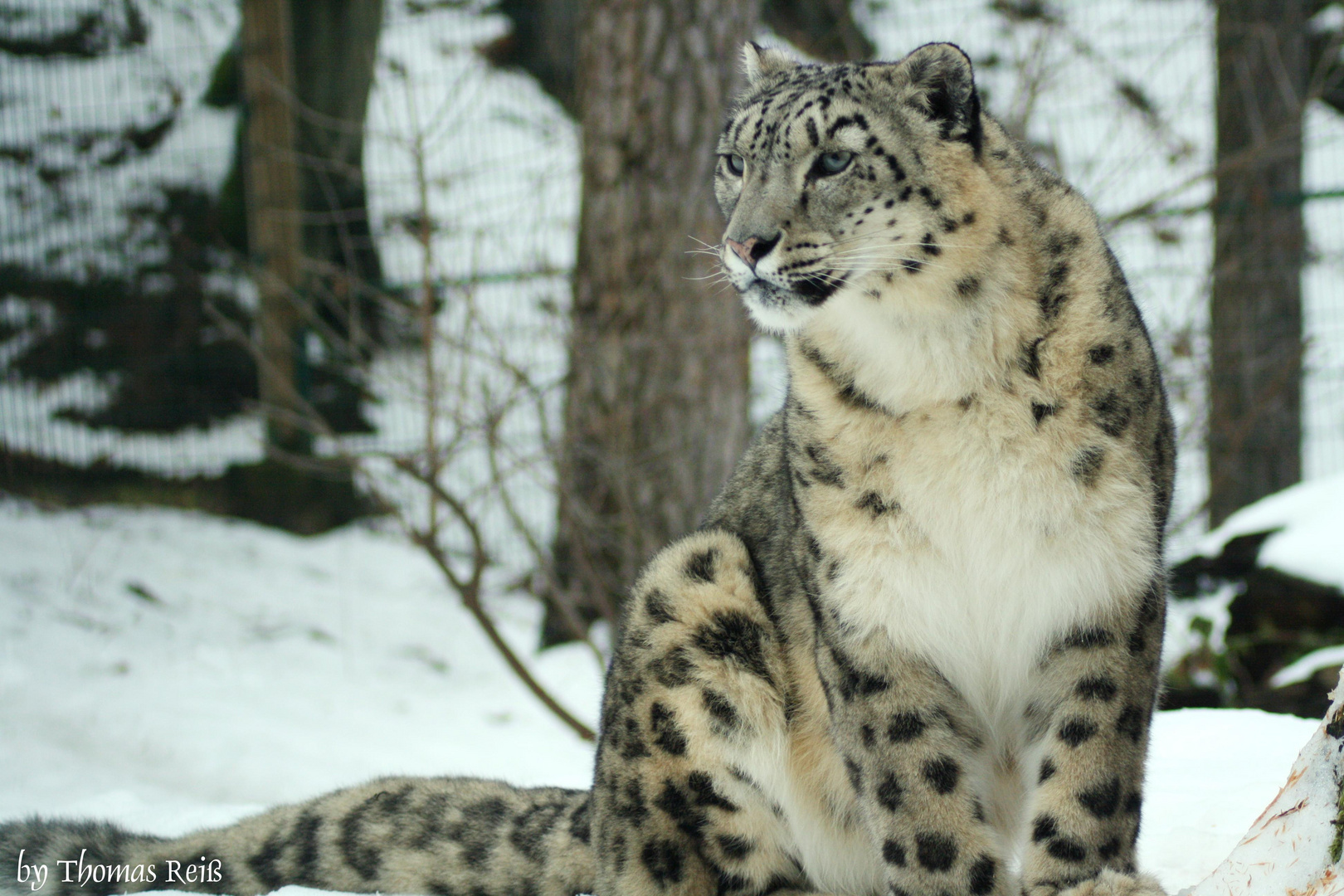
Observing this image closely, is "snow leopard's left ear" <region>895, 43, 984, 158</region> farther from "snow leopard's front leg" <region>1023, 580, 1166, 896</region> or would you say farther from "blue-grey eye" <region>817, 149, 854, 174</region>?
"snow leopard's front leg" <region>1023, 580, 1166, 896</region>

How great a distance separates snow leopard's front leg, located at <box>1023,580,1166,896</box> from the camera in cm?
254

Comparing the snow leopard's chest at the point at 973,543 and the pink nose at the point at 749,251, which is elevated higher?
the pink nose at the point at 749,251

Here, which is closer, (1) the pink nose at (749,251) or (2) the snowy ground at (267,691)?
(1) the pink nose at (749,251)

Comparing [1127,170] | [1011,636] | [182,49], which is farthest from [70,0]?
[1011,636]

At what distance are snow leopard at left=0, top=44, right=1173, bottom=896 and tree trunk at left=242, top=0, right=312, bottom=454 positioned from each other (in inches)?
216

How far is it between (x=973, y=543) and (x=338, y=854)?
1740 millimetres

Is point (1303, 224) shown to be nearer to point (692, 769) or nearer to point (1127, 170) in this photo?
point (1127, 170)

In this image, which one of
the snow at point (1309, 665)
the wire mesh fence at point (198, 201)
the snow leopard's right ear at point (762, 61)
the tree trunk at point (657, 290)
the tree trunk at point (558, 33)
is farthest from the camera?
the tree trunk at point (558, 33)

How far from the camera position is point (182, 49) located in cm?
900

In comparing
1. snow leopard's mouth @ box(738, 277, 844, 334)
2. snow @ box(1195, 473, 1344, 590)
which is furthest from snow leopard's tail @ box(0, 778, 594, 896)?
snow @ box(1195, 473, 1344, 590)

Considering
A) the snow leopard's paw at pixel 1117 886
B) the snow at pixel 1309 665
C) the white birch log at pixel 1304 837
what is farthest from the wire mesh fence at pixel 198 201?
the white birch log at pixel 1304 837

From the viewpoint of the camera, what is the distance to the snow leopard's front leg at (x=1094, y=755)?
8.32 ft

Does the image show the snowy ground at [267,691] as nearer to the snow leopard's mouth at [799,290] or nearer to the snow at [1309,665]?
the snow at [1309,665]

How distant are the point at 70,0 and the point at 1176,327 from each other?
25.7 ft
